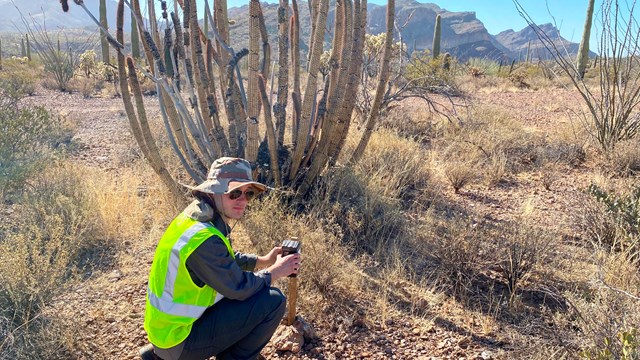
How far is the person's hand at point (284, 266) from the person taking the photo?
2.68 metres

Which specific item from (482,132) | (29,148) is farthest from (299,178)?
(482,132)

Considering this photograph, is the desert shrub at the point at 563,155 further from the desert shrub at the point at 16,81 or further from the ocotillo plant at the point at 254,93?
the desert shrub at the point at 16,81

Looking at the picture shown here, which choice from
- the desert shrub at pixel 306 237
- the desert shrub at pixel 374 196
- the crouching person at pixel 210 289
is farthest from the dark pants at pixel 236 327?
the desert shrub at pixel 374 196

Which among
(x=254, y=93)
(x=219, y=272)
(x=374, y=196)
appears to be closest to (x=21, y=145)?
(x=254, y=93)

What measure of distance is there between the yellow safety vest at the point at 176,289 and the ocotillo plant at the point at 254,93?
2252 millimetres

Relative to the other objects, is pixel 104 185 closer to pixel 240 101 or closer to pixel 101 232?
pixel 101 232

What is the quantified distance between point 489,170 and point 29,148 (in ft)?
19.0

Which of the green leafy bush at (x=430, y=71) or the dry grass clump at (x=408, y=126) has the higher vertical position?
the green leafy bush at (x=430, y=71)

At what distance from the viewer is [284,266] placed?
2703mm

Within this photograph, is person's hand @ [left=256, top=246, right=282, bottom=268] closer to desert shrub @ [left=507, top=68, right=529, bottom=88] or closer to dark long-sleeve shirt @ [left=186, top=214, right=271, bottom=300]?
dark long-sleeve shirt @ [left=186, top=214, right=271, bottom=300]

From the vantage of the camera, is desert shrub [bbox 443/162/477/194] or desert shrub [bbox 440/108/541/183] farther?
desert shrub [bbox 440/108/541/183]

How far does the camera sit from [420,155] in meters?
6.57

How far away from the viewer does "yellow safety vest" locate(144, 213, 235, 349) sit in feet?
7.36

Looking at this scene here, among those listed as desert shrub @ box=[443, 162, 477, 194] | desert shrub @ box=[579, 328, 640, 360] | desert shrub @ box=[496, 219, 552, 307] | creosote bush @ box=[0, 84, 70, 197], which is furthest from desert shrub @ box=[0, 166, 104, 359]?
desert shrub @ box=[443, 162, 477, 194]
